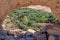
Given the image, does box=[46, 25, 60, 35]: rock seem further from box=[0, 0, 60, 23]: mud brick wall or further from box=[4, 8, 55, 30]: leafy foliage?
box=[4, 8, 55, 30]: leafy foliage

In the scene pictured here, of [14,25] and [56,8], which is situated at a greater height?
[56,8]

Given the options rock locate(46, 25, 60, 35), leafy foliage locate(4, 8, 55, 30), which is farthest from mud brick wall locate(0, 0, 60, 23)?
leafy foliage locate(4, 8, 55, 30)

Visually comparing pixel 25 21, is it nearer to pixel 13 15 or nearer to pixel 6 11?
pixel 13 15

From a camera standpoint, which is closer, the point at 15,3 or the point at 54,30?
the point at 54,30

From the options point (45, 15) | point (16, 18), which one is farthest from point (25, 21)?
point (45, 15)

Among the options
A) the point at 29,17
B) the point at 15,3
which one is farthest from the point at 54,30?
the point at 29,17

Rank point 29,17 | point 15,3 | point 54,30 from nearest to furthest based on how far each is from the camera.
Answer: point 54,30 → point 15,3 → point 29,17

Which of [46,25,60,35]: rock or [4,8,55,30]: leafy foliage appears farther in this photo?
[4,8,55,30]: leafy foliage

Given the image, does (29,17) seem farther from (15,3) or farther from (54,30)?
(54,30)
